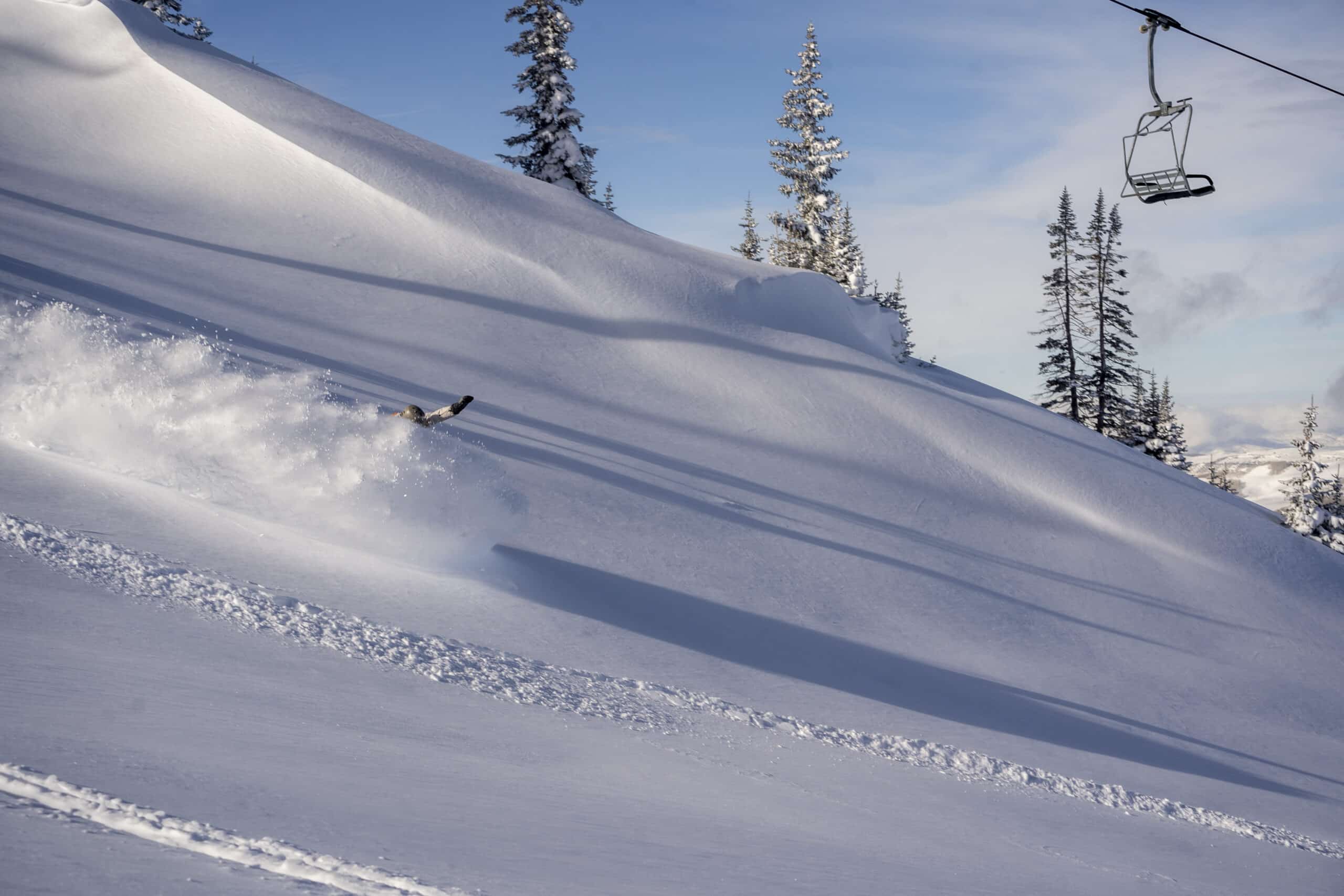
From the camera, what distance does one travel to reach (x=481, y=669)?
9555 millimetres

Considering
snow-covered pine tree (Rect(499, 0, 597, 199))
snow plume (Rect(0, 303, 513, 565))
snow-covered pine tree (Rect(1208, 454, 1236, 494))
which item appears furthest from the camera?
snow-covered pine tree (Rect(1208, 454, 1236, 494))

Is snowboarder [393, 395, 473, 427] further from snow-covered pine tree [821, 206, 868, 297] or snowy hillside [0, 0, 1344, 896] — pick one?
snow-covered pine tree [821, 206, 868, 297]

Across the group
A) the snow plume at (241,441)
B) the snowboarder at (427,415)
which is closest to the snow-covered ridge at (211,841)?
the snow plume at (241,441)

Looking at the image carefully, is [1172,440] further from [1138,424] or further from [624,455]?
[624,455]

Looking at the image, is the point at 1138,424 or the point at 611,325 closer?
the point at 611,325

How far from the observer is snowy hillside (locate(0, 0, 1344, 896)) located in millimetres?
5559

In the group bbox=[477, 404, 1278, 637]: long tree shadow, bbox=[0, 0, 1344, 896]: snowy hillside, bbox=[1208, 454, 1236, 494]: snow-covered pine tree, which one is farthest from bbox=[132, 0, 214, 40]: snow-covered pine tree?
bbox=[1208, 454, 1236, 494]: snow-covered pine tree

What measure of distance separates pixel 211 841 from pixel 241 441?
34.9ft

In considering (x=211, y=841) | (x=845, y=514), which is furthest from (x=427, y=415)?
(x=211, y=841)

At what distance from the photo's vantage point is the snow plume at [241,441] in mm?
12727

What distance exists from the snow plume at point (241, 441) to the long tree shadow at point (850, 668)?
1.38 m

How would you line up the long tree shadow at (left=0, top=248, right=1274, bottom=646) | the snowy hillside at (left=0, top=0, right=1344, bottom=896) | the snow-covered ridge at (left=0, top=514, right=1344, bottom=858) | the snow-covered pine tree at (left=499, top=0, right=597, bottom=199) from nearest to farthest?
the snowy hillside at (left=0, top=0, right=1344, bottom=896)
the snow-covered ridge at (left=0, top=514, right=1344, bottom=858)
the long tree shadow at (left=0, top=248, right=1274, bottom=646)
the snow-covered pine tree at (left=499, top=0, right=597, bottom=199)

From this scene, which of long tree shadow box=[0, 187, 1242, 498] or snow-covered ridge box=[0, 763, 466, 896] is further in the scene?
long tree shadow box=[0, 187, 1242, 498]

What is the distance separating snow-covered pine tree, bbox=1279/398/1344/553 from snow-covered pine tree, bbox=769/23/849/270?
20143 millimetres
